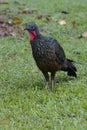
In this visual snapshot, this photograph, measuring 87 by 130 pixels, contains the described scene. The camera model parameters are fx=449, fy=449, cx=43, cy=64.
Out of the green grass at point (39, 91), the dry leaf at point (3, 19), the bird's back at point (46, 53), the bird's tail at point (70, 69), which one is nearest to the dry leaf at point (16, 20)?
the dry leaf at point (3, 19)

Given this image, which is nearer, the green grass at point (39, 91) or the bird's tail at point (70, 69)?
the green grass at point (39, 91)

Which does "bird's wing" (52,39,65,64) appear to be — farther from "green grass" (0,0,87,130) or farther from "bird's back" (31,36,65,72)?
"green grass" (0,0,87,130)

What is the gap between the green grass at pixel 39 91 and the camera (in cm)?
573

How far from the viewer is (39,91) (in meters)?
6.93

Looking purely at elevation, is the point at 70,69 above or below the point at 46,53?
below

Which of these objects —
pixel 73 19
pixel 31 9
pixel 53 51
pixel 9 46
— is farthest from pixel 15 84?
pixel 31 9

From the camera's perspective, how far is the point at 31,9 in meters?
14.6

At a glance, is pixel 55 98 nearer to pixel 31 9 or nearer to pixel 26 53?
pixel 26 53

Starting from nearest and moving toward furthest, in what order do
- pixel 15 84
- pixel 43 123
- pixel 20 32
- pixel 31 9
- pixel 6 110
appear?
pixel 43 123
pixel 6 110
pixel 15 84
pixel 20 32
pixel 31 9

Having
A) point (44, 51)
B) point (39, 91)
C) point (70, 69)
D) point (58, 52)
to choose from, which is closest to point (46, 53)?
point (44, 51)

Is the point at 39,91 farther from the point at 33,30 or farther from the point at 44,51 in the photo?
the point at 33,30

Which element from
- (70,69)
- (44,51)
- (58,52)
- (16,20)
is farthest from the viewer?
(16,20)

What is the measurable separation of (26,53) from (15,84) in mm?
2372

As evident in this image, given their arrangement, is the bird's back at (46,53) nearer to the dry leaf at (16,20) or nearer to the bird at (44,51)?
the bird at (44,51)
